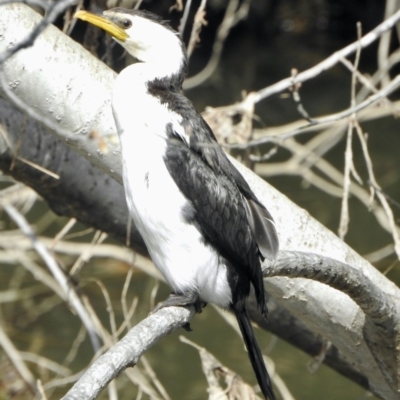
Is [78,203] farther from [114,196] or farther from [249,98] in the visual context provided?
[249,98]

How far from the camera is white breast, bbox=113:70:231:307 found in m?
2.14

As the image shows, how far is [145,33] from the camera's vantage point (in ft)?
7.52

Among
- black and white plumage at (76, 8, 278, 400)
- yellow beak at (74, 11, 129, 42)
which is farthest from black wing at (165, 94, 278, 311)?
yellow beak at (74, 11, 129, 42)

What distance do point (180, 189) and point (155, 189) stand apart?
7cm

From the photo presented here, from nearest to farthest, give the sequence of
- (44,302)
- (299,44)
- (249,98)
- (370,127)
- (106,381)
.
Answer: (106,381) → (249,98) → (44,302) → (370,127) → (299,44)

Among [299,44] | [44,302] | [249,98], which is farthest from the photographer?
[299,44]

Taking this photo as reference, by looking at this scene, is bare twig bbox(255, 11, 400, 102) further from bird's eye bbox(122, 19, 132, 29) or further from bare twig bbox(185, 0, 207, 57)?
bird's eye bbox(122, 19, 132, 29)

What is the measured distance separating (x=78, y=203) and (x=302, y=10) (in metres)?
10.2

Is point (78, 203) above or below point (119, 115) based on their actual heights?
below

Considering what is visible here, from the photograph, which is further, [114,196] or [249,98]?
[249,98]

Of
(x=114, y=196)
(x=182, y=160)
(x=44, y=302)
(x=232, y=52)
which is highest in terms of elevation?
(x=182, y=160)

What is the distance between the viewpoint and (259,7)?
1202 centimetres

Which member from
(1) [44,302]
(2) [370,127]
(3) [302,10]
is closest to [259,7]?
(3) [302,10]

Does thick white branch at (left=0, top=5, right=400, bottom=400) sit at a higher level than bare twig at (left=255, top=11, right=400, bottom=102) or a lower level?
lower
